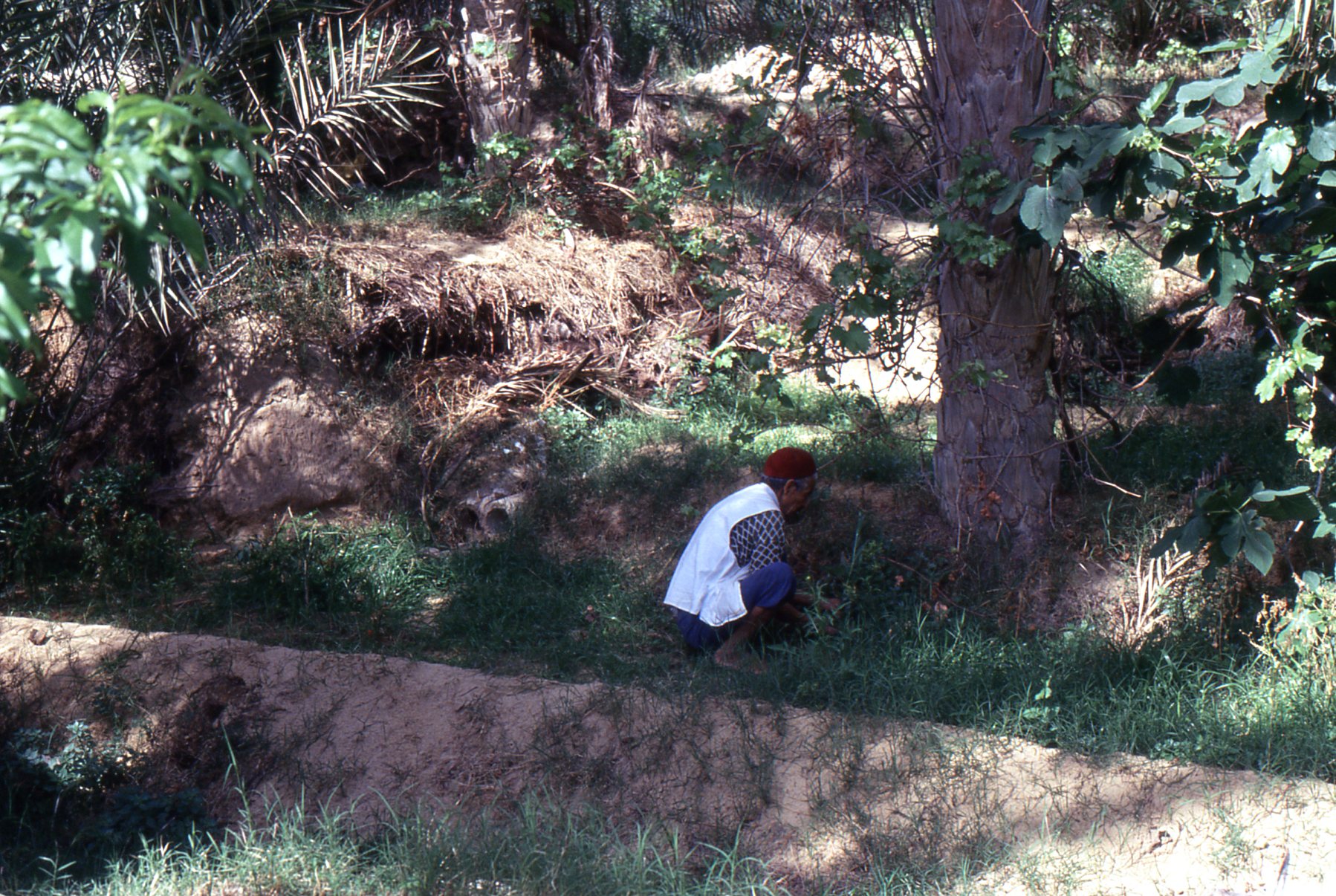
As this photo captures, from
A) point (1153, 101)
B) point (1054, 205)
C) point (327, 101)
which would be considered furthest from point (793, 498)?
point (327, 101)

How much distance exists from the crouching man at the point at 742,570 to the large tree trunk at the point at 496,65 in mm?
5049

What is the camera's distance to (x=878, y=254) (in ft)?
16.3

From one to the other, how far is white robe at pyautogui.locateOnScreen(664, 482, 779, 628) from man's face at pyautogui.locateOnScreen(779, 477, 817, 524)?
0.05 metres

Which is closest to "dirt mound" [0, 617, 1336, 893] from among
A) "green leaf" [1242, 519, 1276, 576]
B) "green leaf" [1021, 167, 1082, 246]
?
"green leaf" [1242, 519, 1276, 576]

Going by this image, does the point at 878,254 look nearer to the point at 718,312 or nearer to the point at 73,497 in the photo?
the point at 718,312

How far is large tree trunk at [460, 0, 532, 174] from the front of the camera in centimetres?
927

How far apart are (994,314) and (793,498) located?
4.55 ft

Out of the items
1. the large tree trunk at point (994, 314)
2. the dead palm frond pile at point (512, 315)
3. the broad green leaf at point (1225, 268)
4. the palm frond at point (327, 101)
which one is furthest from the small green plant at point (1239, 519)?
the palm frond at point (327, 101)

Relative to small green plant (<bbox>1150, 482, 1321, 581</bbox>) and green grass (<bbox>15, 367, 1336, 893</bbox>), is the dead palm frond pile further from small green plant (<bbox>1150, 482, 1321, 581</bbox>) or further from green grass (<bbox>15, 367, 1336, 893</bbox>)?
small green plant (<bbox>1150, 482, 1321, 581</bbox>)

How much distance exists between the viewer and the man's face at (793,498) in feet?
17.8

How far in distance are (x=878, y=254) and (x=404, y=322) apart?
13.6ft

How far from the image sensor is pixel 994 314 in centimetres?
557

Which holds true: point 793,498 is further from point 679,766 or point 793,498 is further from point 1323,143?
point 1323,143

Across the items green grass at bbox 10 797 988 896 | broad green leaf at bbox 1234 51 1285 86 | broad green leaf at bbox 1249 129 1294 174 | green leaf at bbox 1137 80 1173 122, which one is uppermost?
broad green leaf at bbox 1234 51 1285 86
